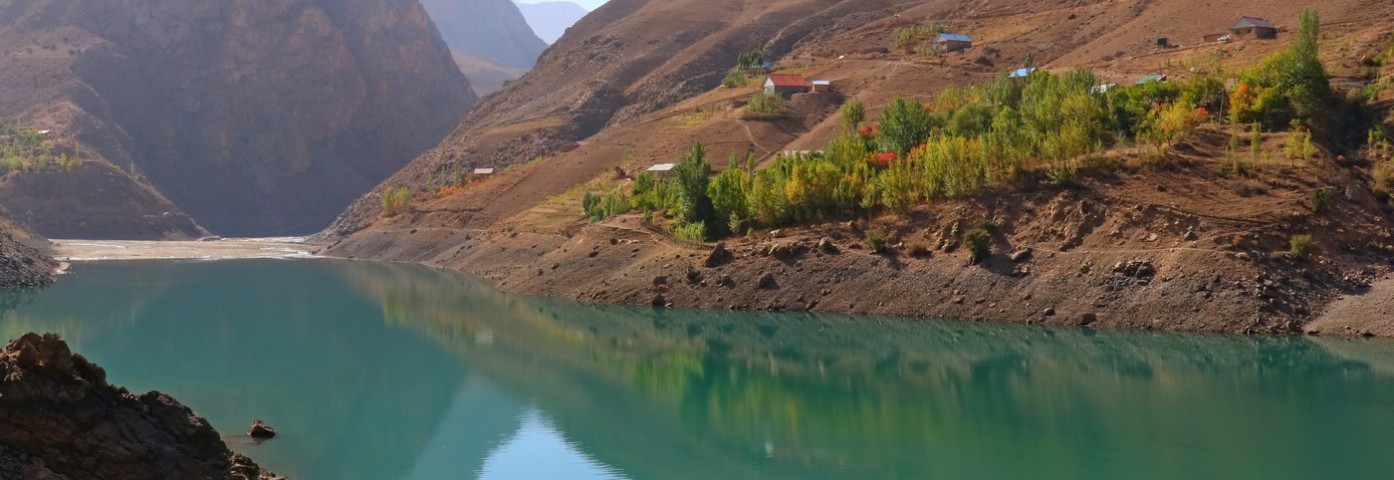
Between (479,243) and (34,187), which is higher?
(34,187)

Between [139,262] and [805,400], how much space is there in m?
81.0

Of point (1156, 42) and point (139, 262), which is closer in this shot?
point (1156, 42)

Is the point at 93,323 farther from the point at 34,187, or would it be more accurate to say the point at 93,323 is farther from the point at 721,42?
the point at 721,42

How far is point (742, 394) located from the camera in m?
38.6

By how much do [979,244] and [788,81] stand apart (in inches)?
2248

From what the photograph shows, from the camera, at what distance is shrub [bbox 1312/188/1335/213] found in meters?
50.8

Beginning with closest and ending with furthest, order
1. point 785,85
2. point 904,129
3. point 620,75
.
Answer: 1. point 904,129
2. point 785,85
3. point 620,75

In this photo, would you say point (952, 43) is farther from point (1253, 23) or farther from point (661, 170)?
A: point (661, 170)

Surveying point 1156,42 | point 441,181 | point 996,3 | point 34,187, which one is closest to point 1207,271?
point 1156,42

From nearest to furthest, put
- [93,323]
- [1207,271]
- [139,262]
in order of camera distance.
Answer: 1. [1207,271]
2. [93,323]
3. [139,262]

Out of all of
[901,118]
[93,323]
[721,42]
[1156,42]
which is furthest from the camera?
[721,42]

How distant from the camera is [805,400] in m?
36.8

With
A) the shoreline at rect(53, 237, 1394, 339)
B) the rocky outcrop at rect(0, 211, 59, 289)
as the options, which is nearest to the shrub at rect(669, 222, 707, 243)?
the shoreline at rect(53, 237, 1394, 339)

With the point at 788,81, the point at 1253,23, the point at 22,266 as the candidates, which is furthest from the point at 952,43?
the point at 22,266
